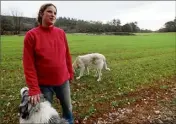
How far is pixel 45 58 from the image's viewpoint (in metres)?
4.71

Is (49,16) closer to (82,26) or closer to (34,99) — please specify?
(34,99)

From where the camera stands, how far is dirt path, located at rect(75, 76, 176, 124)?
7.64m

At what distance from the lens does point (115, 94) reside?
34.2ft

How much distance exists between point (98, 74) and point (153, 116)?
6.00 meters

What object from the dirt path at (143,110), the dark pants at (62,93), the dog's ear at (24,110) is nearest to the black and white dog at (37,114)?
the dog's ear at (24,110)

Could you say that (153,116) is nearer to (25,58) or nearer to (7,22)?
(25,58)

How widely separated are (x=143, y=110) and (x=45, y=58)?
15.9 feet

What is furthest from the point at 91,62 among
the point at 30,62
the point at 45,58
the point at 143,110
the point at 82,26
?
the point at 82,26

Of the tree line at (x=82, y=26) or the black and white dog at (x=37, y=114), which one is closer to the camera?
the black and white dog at (x=37, y=114)

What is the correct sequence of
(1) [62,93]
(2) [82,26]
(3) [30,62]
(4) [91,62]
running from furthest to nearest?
(2) [82,26]
(4) [91,62]
(1) [62,93]
(3) [30,62]

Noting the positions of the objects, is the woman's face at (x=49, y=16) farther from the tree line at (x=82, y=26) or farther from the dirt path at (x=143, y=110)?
the tree line at (x=82, y=26)

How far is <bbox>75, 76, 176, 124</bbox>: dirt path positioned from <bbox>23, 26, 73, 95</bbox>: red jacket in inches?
115

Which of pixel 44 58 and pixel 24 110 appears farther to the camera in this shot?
pixel 44 58

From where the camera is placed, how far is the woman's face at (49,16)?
4.62m
